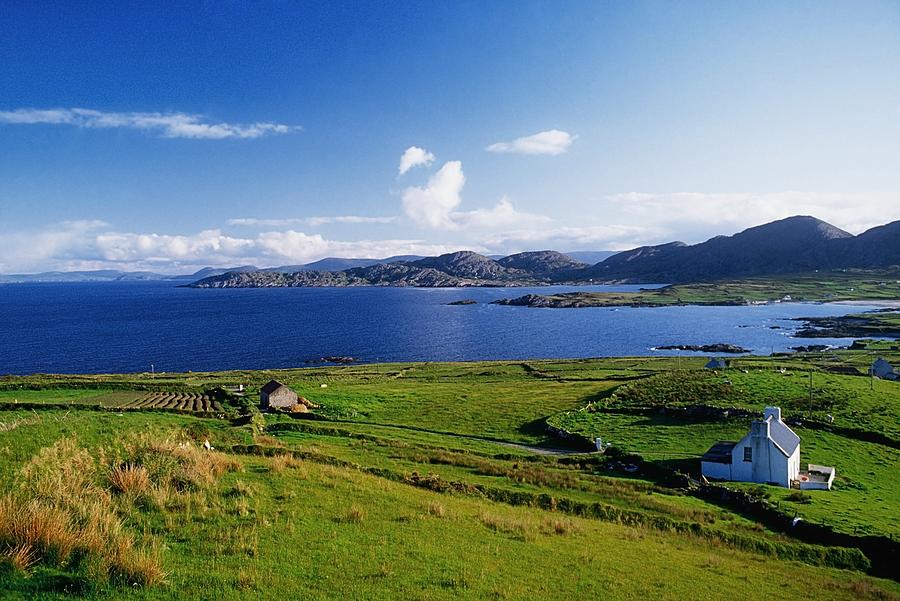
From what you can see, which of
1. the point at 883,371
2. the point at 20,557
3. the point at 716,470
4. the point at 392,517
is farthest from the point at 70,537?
the point at 883,371

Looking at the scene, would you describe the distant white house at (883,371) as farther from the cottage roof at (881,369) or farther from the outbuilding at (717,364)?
the outbuilding at (717,364)

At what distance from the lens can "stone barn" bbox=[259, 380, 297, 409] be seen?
62.5 meters

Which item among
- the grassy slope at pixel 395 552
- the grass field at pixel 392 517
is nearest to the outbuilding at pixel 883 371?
the grass field at pixel 392 517

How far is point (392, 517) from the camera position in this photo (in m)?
21.3

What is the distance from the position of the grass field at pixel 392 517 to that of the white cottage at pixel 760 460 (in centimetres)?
286

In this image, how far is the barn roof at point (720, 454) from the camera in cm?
3953

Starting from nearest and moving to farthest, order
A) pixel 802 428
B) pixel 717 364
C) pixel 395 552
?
pixel 395 552 < pixel 802 428 < pixel 717 364

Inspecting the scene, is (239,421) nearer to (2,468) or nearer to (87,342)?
(2,468)

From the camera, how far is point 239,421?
48.4 metres

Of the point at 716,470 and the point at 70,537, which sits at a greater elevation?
the point at 70,537

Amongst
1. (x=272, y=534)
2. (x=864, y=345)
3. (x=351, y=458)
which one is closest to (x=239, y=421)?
(x=351, y=458)

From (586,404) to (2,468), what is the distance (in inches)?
2370

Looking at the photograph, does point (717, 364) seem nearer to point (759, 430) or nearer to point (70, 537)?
point (759, 430)

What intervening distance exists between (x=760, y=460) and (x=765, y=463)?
34 cm
